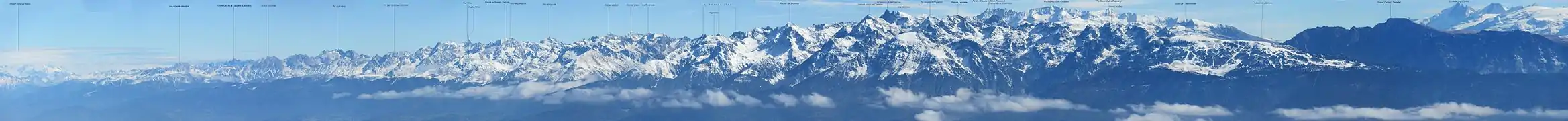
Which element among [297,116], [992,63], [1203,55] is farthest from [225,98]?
[1203,55]

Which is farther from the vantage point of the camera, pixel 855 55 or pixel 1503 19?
pixel 855 55

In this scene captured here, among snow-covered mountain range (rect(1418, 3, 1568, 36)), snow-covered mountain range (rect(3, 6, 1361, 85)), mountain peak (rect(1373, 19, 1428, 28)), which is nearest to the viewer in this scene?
snow-covered mountain range (rect(1418, 3, 1568, 36))

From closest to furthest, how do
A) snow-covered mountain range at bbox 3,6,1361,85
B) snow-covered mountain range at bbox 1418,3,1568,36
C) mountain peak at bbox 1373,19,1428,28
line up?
snow-covered mountain range at bbox 1418,3,1568,36
mountain peak at bbox 1373,19,1428,28
snow-covered mountain range at bbox 3,6,1361,85

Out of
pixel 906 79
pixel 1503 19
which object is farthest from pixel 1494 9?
pixel 906 79

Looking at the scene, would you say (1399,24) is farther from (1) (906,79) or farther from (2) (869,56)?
(2) (869,56)

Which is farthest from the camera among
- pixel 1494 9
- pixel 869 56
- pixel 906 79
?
pixel 869 56

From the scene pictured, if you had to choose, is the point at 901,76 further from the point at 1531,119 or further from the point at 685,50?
the point at 1531,119
